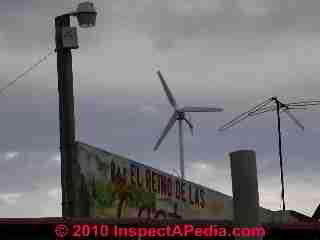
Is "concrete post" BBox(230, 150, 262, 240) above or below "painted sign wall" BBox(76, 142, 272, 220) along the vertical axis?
below

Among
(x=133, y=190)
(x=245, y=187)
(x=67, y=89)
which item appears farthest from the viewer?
(x=133, y=190)

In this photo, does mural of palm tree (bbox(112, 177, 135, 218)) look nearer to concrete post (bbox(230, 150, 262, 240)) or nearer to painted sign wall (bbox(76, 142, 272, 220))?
painted sign wall (bbox(76, 142, 272, 220))

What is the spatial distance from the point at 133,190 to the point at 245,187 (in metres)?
17.2

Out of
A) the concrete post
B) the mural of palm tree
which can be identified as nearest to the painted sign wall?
the mural of palm tree

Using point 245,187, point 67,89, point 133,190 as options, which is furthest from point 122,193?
point 245,187

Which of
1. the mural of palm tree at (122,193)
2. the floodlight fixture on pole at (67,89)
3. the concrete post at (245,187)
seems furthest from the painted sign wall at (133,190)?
the concrete post at (245,187)

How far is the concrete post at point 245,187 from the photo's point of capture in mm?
7660

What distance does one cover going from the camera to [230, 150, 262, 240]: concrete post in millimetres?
7660

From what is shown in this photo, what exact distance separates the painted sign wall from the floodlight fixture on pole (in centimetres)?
201

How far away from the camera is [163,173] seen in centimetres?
2686

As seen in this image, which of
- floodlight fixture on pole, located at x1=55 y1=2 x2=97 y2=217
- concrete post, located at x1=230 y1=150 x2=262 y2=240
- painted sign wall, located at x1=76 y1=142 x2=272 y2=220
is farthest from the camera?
painted sign wall, located at x1=76 y1=142 x2=272 y2=220

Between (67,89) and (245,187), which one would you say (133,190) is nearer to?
(67,89)

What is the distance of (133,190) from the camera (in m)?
24.7

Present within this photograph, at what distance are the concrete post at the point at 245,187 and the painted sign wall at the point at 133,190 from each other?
14485mm
